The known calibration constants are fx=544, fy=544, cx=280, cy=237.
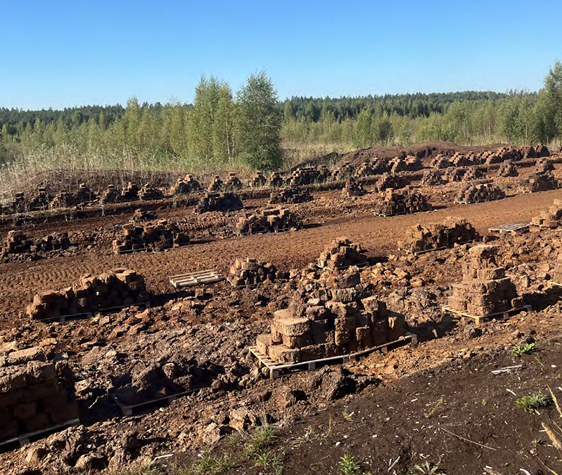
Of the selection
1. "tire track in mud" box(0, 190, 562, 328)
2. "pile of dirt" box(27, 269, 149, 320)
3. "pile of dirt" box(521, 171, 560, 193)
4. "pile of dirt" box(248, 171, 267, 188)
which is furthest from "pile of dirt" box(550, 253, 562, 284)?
"pile of dirt" box(248, 171, 267, 188)

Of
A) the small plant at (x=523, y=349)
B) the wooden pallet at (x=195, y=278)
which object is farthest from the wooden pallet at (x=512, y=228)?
the small plant at (x=523, y=349)

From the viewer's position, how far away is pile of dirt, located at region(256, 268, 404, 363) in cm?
818

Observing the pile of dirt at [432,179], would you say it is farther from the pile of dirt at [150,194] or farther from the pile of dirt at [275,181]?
the pile of dirt at [150,194]

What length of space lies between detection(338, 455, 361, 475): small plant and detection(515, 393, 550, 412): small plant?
1961 millimetres

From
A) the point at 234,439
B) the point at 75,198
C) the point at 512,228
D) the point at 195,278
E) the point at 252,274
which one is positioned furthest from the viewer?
the point at 75,198

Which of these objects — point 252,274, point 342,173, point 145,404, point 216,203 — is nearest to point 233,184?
point 216,203

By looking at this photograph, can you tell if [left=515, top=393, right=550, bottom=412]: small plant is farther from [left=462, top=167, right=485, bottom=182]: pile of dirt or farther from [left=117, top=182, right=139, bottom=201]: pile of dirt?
[left=462, top=167, right=485, bottom=182]: pile of dirt

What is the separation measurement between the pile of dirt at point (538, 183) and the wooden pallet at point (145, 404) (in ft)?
76.0

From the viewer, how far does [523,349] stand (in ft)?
24.6

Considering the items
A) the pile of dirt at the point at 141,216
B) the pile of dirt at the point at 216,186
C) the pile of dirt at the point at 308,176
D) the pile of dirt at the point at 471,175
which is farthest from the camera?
the pile of dirt at the point at 308,176

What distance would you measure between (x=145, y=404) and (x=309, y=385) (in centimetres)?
223

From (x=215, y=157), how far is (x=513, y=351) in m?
32.5

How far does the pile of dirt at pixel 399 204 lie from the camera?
22062mm

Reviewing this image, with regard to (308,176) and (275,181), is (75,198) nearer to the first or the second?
(275,181)
